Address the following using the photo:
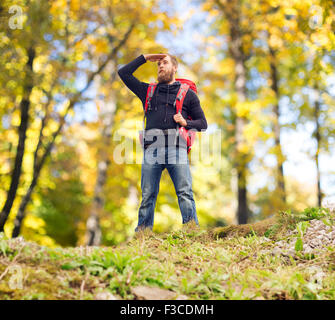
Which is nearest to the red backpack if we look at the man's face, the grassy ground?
the man's face

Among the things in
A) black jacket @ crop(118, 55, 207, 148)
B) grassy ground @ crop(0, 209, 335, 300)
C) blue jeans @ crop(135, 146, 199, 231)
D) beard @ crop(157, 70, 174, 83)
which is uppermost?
beard @ crop(157, 70, 174, 83)

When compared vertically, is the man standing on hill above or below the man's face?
below

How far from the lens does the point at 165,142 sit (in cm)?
425

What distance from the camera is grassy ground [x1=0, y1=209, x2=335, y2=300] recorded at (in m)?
2.50

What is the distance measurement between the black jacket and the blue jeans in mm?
308

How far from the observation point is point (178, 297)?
8.14 feet

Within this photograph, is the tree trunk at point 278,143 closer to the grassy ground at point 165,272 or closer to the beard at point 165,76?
the beard at point 165,76

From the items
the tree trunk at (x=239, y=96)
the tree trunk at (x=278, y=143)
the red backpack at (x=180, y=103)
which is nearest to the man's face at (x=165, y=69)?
the red backpack at (x=180, y=103)

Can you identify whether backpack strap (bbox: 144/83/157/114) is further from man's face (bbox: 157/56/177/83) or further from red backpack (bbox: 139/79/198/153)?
man's face (bbox: 157/56/177/83)

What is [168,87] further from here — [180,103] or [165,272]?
[165,272]

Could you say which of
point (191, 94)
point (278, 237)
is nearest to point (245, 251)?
point (278, 237)

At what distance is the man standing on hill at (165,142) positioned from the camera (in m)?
4.18
